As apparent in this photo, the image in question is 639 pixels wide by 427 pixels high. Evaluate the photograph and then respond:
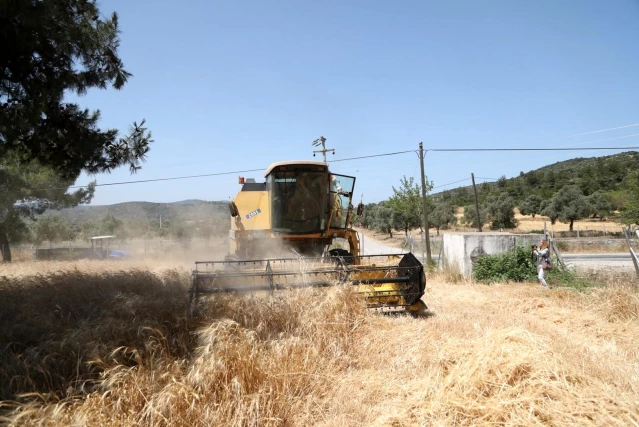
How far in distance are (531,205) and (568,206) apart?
10.5m

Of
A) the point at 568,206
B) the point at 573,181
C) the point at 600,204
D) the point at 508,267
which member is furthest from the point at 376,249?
the point at 573,181

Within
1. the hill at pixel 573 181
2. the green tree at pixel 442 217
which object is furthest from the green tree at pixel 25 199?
the hill at pixel 573 181

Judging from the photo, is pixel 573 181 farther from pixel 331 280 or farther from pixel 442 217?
pixel 331 280

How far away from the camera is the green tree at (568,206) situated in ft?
153

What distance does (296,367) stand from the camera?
3936mm

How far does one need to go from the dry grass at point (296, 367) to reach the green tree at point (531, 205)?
57.9 m

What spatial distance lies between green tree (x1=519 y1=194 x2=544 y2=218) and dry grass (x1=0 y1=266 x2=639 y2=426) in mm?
57931

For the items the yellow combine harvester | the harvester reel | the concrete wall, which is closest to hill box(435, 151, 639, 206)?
the concrete wall

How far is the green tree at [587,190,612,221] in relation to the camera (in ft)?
154

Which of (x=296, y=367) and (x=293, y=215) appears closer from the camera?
(x=296, y=367)

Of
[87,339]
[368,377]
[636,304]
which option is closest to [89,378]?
[87,339]

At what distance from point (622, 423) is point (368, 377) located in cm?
207

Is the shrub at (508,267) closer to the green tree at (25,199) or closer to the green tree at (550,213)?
the green tree at (25,199)

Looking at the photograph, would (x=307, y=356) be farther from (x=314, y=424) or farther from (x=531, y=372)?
(x=531, y=372)
